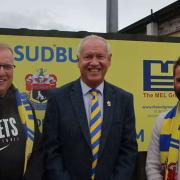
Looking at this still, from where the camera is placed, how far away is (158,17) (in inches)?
402

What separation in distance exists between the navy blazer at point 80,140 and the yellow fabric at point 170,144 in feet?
0.74

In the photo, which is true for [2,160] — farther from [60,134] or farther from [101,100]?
[101,100]

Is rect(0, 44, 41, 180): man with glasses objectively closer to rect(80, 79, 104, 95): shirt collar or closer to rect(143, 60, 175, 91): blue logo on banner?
rect(80, 79, 104, 95): shirt collar

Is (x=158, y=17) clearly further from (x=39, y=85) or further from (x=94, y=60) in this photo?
(x=94, y=60)

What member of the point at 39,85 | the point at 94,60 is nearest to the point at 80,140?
the point at 94,60

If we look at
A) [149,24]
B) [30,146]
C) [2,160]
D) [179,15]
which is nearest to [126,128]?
[30,146]

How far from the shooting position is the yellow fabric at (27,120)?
2711 millimetres

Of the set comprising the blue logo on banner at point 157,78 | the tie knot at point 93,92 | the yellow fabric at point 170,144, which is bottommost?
the yellow fabric at point 170,144

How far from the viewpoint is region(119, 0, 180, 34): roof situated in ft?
31.2

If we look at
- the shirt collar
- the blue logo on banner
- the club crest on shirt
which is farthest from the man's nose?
the blue logo on banner

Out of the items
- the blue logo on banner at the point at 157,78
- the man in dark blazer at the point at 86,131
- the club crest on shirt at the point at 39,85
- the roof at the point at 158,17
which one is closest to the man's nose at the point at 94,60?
the man in dark blazer at the point at 86,131

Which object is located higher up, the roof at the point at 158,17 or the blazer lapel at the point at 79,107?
the roof at the point at 158,17

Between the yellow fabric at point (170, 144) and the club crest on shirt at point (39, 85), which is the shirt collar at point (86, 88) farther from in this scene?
the club crest on shirt at point (39, 85)

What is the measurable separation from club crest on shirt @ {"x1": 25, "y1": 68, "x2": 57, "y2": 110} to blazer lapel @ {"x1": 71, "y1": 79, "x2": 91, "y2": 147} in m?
1.21
